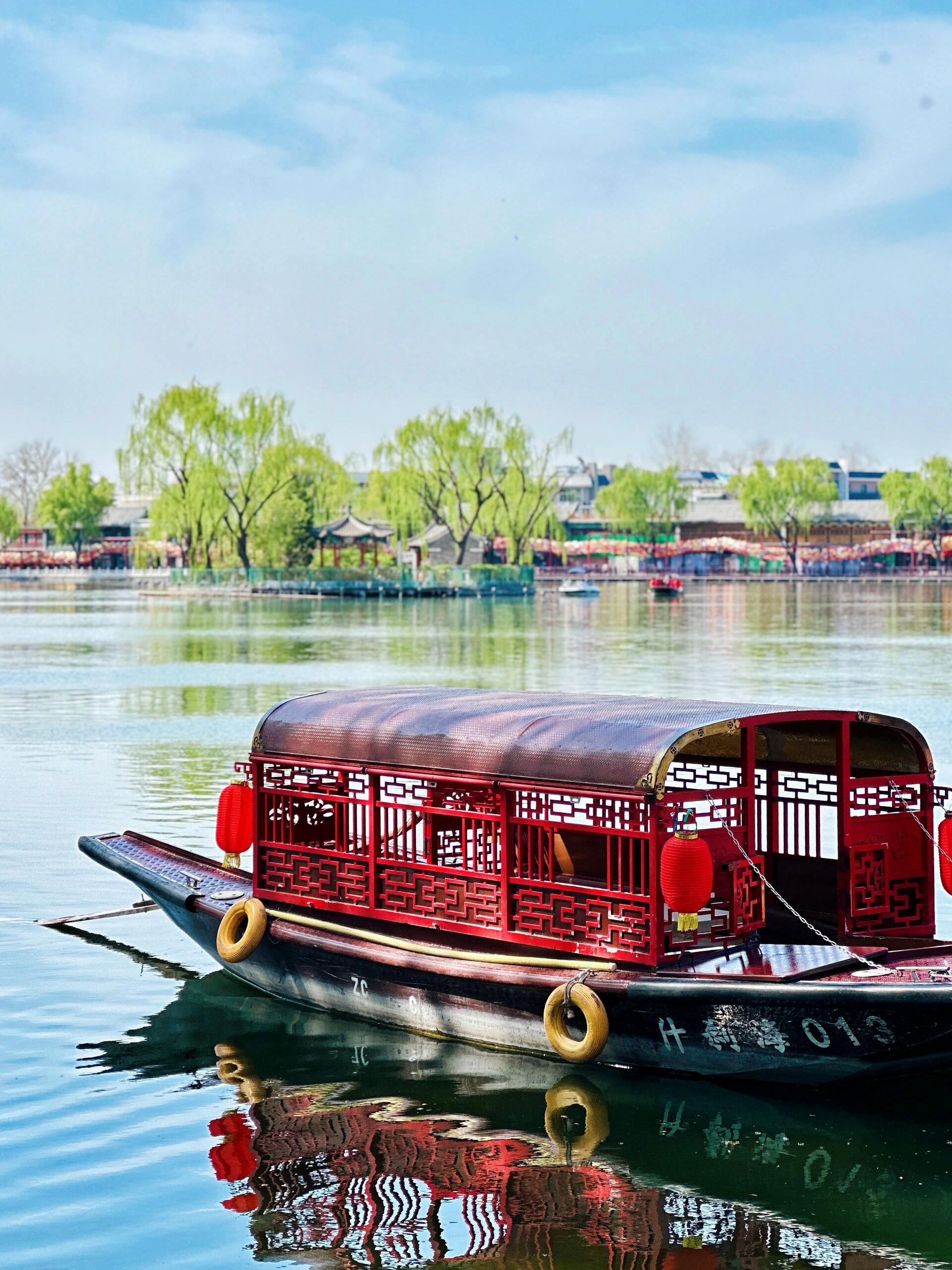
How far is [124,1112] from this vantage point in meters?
8.23

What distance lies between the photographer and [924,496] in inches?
4136

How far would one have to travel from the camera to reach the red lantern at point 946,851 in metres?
8.86

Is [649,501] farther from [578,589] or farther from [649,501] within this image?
[578,589]

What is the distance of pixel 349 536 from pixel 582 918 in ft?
240

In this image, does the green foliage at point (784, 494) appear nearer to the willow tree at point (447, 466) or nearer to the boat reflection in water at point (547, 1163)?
the willow tree at point (447, 466)

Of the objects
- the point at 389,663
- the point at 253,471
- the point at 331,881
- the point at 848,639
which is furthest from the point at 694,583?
the point at 331,881

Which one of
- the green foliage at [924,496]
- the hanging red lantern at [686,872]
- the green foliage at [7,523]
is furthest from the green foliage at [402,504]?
the hanging red lantern at [686,872]

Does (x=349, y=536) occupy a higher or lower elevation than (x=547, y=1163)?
higher

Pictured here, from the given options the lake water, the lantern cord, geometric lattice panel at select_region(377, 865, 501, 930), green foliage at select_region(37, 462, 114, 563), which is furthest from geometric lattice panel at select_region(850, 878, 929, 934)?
green foliage at select_region(37, 462, 114, 563)

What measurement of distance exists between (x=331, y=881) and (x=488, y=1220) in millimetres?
3293

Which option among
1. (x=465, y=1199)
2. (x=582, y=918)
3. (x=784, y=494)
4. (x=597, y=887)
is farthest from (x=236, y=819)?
(x=784, y=494)

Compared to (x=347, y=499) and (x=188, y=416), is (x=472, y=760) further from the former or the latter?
(x=347, y=499)

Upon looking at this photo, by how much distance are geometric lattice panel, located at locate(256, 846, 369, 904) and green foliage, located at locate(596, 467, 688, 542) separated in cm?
10123

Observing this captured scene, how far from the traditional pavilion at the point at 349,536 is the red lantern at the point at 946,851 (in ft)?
236
